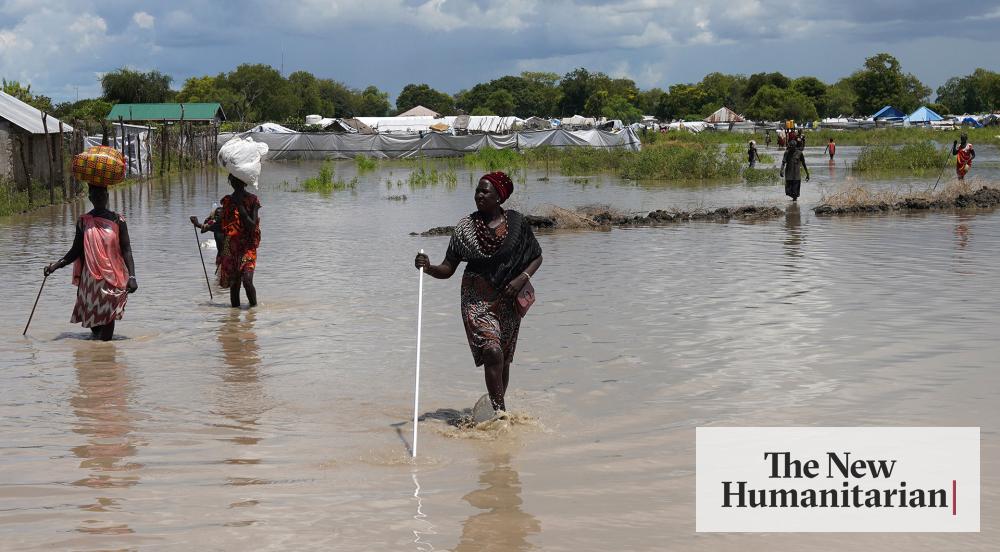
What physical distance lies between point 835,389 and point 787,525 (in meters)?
→ 2.74

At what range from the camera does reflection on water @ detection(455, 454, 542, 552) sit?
16.0 feet

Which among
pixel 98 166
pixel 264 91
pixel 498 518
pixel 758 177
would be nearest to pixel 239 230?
pixel 98 166

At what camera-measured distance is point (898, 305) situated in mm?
10930

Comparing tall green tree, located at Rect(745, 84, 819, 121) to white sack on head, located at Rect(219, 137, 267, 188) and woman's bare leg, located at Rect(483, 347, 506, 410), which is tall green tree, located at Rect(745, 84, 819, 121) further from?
woman's bare leg, located at Rect(483, 347, 506, 410)

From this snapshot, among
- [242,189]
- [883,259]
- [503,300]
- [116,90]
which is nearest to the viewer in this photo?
[503,300]

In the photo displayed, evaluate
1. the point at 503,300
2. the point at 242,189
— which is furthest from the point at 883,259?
the point at 503,300

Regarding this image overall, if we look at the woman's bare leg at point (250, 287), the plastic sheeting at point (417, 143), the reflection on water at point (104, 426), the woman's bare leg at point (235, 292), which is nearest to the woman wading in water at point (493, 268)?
the reflection on water at point (104, 426)

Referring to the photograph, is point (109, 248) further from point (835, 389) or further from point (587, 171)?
point (587, 171)

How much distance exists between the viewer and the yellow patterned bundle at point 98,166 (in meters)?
8.86

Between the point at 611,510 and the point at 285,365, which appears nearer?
the point at 611,510

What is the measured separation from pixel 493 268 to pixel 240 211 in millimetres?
4483

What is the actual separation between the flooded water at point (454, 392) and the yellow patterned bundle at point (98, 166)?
1423 millimetres

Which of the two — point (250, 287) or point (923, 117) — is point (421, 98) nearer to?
point (923, 117)

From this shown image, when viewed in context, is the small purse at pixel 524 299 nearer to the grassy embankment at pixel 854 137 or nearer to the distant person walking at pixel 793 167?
the distant person walking at pixel 793 167
